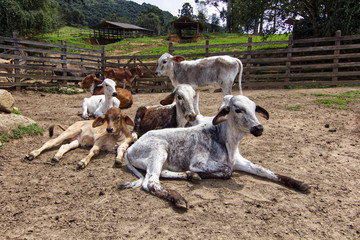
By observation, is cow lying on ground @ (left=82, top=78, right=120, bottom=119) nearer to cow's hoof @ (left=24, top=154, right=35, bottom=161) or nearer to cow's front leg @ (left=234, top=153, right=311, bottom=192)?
cow's hoof @ (left=24, top=154, right=35, bottom=161)

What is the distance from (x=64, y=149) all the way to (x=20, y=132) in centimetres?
148

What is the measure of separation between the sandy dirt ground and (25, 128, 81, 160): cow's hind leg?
130 millimetres

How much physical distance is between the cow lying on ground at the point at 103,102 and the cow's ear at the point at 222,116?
4.70 metres

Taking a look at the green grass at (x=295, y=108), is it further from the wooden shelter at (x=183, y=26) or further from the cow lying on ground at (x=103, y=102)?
the wooden shelter at (x=183, y=26)

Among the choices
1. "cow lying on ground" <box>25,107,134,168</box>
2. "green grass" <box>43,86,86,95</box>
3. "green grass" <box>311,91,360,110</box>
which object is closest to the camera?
"cow lying on ground" <box>25,107,134,168</box>

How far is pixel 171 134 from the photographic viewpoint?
4043mm

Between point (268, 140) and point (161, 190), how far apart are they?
10.3 ft

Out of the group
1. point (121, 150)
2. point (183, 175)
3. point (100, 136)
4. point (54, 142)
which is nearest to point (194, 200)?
point (183, 175)

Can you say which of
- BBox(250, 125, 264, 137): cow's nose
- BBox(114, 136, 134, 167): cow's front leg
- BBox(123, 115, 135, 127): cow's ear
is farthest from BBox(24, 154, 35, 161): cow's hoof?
BBox(250, 125, 264, 137): cow's nose

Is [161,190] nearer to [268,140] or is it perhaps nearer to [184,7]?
[268,140]

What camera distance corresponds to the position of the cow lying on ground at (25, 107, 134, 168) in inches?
203

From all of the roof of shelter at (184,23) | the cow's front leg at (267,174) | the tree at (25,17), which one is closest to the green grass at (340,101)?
the cow's front leg at (267,174)

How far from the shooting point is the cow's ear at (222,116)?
354cm

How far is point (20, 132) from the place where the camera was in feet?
19.2
